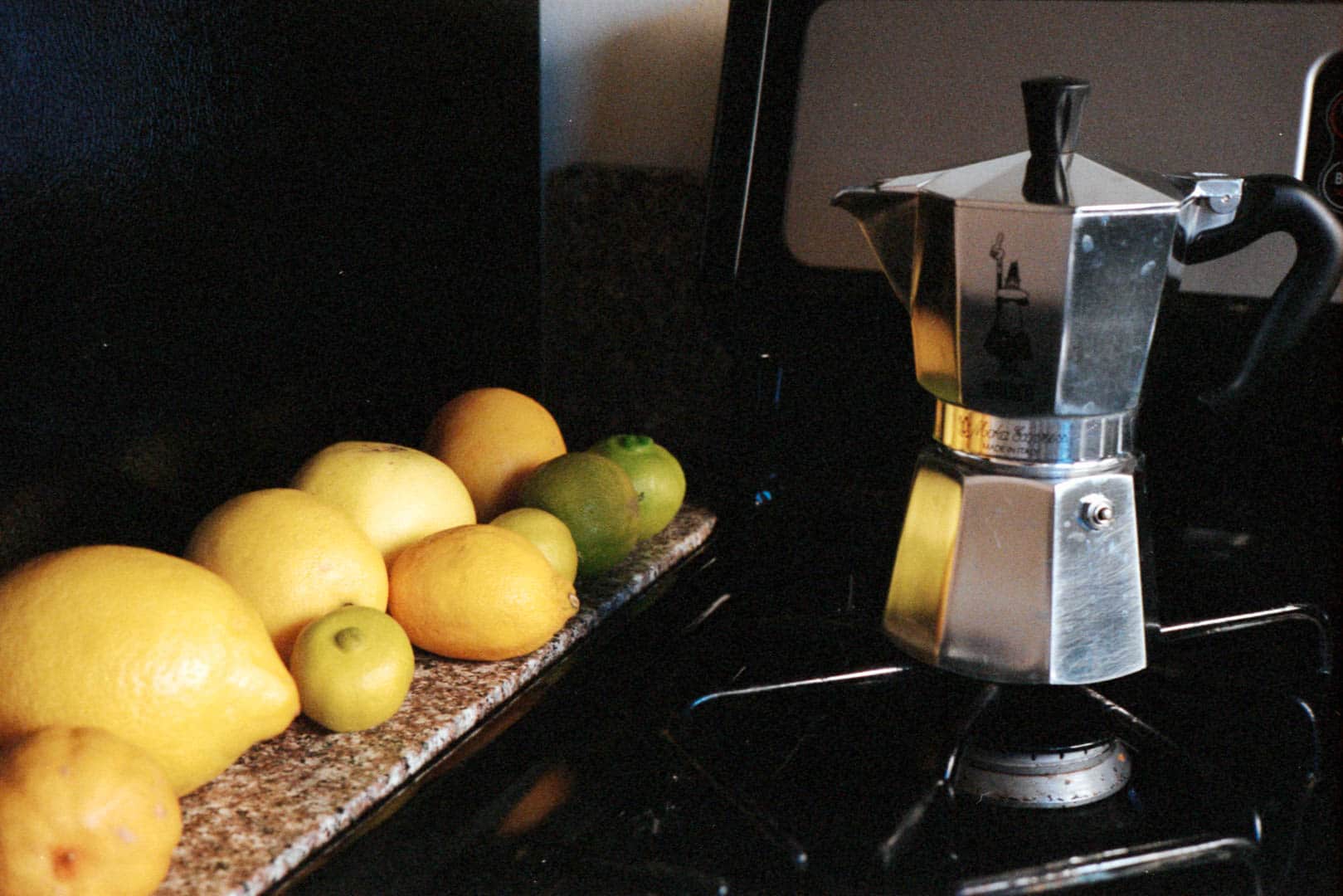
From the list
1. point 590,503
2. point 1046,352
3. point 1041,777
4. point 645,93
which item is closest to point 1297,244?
point 1046,352

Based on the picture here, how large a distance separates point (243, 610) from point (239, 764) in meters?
0.07

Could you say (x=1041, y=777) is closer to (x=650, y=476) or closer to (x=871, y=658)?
(x=871, y=658)

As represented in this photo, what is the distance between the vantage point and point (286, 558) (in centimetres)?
54

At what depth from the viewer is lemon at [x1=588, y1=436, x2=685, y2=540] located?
2.40 ft

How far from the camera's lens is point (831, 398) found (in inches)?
30.6

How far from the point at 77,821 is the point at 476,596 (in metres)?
0.21

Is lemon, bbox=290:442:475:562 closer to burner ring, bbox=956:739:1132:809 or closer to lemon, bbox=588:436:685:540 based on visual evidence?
lemon, bbox=588:436:685:540

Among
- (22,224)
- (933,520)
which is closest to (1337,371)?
(933,520)

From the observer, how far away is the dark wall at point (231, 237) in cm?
53

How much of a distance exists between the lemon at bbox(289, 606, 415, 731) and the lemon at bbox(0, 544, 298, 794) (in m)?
0.02

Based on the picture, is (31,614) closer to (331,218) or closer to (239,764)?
(239,764)

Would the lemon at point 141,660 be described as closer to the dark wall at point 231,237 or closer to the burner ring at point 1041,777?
the dark wall at point 231,237

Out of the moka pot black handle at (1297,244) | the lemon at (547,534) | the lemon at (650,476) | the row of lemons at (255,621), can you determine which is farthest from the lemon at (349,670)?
the moka pot black handle at (1297,244)

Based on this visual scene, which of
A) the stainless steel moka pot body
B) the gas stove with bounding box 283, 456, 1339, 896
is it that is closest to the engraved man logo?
the stainless steel moka pot body
